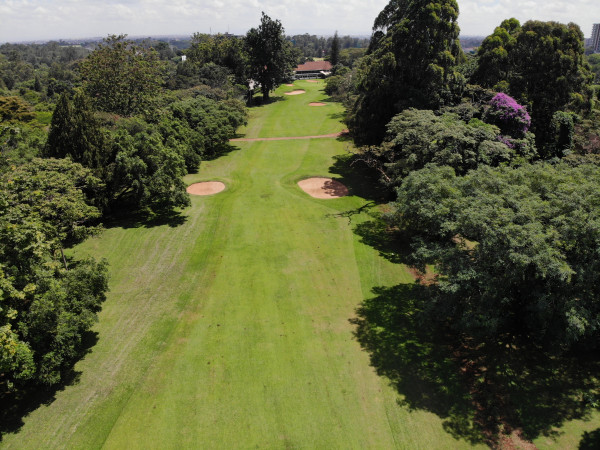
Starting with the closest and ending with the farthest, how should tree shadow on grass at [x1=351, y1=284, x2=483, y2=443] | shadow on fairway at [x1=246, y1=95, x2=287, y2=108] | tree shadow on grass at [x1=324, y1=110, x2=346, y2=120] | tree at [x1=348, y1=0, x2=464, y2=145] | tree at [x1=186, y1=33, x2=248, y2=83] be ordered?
tree shadow on grass at [x1=351, y1=284, x2=483, y2=443]
tree at [x1=348, y1=0, x2=464, y2=145]
tree shadow on grass at [x1=324, y1=110, x2=346, y2=120]
shadow on fairway at [x1=246, y1=95, x2=287, y2=108]
tree at [x1=186, y1=33, x2=248, y2=83]

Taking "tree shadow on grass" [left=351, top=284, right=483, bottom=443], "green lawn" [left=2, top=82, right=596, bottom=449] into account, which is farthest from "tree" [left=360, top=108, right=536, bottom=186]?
"tree shadow on grass" [left=351, top=284, right=483, bottom=443]

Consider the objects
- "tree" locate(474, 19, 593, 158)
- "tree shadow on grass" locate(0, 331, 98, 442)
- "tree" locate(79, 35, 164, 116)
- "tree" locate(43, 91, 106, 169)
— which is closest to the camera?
"tree shadow on grass" locate(0, 331, 98, 442)

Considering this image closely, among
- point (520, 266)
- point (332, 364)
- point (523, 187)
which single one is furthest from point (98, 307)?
point (523, 187)

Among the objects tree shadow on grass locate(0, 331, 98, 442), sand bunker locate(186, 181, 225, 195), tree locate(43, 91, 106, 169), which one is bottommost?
tree shadow on grass locate(0, 331, 98, 442)

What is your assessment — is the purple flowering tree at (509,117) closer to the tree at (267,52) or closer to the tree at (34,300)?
the tree at (34,300)

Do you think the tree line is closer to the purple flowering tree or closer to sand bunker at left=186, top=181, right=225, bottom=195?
the purple flowering tree

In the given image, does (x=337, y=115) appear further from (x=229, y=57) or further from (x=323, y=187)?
(x=323, y=187)

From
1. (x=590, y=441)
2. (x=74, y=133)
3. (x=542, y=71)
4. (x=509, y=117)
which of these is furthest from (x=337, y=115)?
(x=590, y=441)
